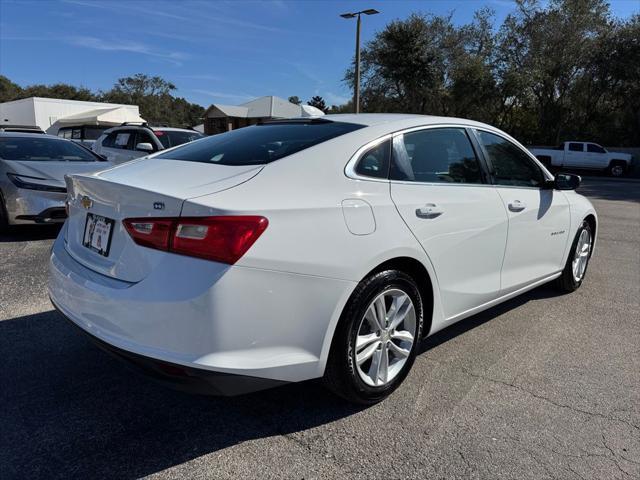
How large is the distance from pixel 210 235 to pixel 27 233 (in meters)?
6.28

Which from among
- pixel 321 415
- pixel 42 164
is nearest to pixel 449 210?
pixel 321 415

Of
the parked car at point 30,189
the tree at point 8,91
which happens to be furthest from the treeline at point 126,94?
the parked car at point 30,189

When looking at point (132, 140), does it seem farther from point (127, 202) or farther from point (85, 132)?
point (85, 132)

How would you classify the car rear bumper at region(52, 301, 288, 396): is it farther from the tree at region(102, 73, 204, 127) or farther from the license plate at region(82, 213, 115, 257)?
the tree at region(102, 73, 204, 127)

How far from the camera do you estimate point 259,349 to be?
2205 mm

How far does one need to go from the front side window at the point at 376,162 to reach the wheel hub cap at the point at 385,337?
0.65 meters

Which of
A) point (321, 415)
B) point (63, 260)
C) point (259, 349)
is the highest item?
point (63, 260)

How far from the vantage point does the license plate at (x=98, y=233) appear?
2.46 meters

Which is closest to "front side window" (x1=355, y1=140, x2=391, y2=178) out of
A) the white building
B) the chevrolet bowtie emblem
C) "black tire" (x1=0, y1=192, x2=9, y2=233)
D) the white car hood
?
the chevrolet bowtie emblem

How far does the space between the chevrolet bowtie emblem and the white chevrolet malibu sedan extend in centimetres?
2

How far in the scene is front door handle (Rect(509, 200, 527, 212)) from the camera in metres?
3.65

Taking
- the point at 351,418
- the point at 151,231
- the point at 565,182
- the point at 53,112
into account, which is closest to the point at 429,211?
the point at 351,418

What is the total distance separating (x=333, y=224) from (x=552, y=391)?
1780 millimetres

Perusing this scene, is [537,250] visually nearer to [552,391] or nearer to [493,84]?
[552,391]
